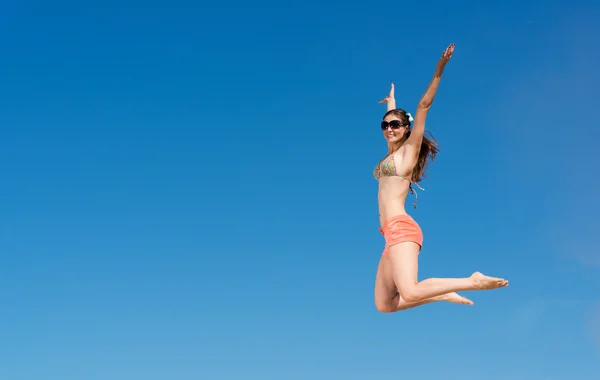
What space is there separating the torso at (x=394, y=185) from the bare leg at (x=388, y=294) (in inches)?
29.9

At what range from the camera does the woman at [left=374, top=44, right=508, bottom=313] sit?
11211 mm

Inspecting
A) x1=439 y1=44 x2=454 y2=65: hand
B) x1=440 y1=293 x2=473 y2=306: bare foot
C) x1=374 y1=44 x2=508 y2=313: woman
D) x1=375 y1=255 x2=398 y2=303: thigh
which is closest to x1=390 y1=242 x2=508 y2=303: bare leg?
x1=374 y1=44 x2=508 y2=313: woman

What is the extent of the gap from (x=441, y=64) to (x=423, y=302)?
3.85 meters

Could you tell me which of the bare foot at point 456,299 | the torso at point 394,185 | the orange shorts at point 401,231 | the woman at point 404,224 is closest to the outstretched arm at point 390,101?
the woman at point 404,224

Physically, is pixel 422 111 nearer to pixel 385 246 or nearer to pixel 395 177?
pixel 395 177

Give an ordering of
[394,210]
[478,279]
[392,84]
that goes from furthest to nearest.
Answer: [392,84] < [394,210] < [478,279]

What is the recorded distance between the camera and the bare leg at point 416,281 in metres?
11.0

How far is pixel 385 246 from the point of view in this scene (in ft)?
38.8

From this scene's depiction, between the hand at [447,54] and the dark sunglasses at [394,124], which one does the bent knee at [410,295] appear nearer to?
the dark sunglasses at [394,124]

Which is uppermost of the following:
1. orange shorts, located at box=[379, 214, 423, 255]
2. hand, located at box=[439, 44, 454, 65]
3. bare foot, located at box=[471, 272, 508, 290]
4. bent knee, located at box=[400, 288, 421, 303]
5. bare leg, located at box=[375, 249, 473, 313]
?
hand, located at box=[439, 44, 454, 65]

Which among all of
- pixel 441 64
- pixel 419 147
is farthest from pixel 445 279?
pixel 441 64

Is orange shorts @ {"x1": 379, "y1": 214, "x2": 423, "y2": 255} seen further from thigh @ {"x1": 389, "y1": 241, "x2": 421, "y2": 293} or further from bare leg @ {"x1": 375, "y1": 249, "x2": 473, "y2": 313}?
bare leg @ {"x1": 375, "y1": 249, "x2": 473, "y2": 313}

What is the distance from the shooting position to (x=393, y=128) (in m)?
12.4

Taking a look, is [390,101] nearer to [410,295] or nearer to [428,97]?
[428,97]
